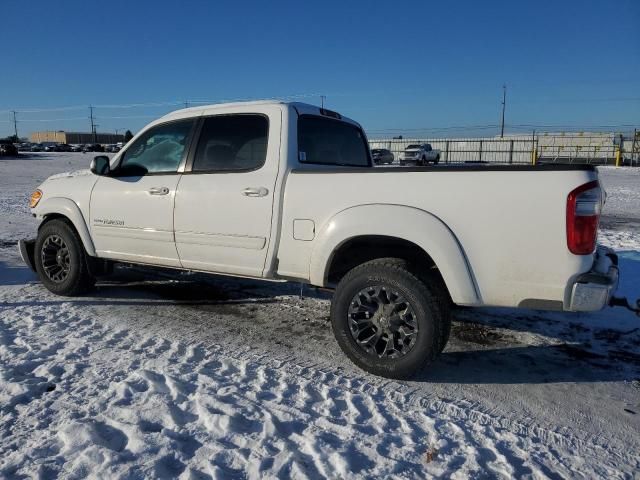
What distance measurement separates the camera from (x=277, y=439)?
9.21 ft

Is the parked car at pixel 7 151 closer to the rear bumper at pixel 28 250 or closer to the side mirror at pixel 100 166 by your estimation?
the rear bumper at pixel 28 250

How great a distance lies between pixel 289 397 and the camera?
3.31m

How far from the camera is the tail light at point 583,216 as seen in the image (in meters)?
2.99

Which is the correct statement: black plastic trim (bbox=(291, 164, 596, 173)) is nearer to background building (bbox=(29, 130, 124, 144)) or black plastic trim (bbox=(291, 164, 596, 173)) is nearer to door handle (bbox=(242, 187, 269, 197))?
door handle (bbox=(242, 187, 269, 197))

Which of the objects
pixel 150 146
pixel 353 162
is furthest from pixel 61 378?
pixel 353 162

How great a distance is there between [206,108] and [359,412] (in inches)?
122

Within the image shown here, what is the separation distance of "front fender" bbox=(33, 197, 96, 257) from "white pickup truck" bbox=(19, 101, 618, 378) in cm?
2

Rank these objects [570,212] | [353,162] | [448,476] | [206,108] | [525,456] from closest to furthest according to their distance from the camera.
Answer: [448,476] < [525,456] < [570,212] < [206,108] < [353,162]

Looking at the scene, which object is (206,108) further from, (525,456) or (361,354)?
(525,456)

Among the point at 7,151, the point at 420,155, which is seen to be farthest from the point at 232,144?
the point at 7,151

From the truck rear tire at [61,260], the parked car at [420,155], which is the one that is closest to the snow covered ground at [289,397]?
the truck rear tire at [61,260]

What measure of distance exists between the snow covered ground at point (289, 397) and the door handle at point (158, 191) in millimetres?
1180

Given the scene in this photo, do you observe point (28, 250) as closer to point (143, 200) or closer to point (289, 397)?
point (143, 200)

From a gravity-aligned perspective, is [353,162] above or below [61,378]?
above
